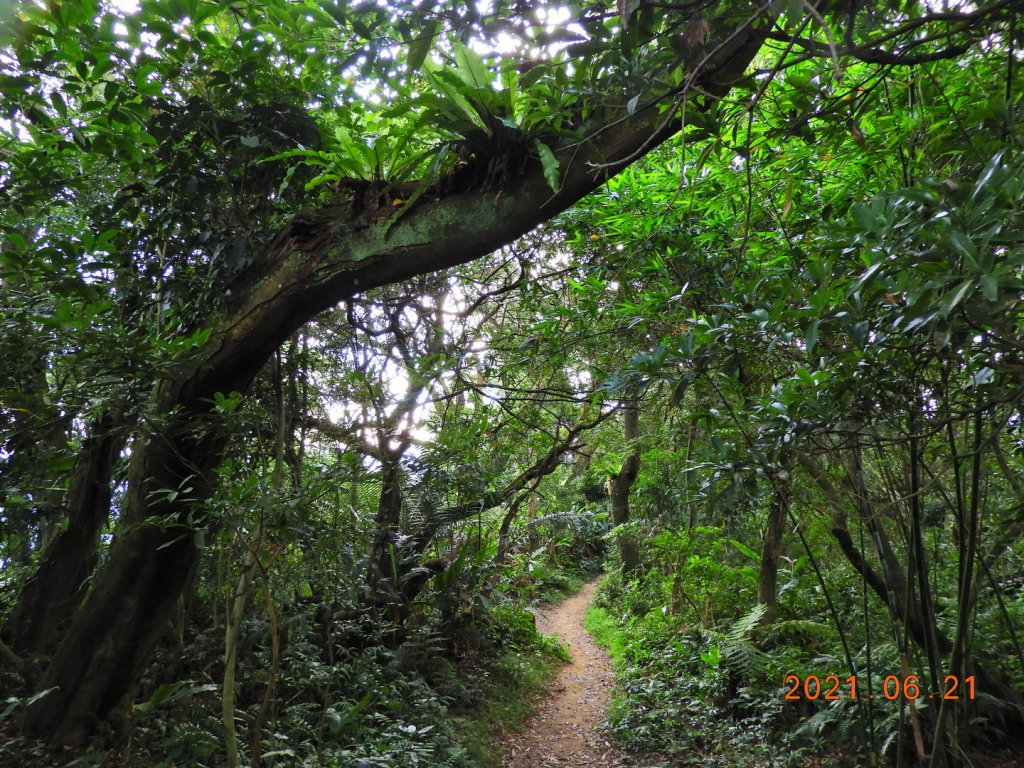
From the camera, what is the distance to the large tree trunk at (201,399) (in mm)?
2908

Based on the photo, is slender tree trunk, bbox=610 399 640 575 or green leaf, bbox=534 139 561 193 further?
slender tree trunk, bbox=610 399 640 575

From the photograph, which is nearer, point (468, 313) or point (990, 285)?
point (990, 285)

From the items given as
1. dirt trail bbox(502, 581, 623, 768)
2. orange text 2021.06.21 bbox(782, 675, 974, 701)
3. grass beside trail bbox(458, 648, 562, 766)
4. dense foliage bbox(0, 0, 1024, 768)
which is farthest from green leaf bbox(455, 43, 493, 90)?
dirt trail bbox(502, 581, 623, 768)

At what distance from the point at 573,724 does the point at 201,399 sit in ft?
17.1

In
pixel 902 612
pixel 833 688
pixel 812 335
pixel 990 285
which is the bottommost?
pixel 833 688

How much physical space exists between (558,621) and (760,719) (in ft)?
22.0

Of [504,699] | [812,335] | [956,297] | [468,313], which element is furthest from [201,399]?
[504,699]

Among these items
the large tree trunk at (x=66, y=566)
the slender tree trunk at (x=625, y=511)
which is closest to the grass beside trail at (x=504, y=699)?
the large tree trunk at (x=66, y=566)

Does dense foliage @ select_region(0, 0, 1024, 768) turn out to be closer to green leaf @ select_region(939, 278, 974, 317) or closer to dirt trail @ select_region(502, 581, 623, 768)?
green leaf @ select_region(939, 278, 974, 317)

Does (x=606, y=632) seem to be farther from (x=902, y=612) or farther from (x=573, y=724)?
(x=902, y=612)

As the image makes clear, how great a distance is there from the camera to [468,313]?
20.1ft

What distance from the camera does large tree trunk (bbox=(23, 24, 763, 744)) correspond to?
2908mm

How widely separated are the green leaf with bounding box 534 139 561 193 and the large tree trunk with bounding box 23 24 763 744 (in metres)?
0.34

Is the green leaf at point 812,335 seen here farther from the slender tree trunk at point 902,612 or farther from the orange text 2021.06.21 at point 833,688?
the orange text 2021.06.21 at point 833,688
